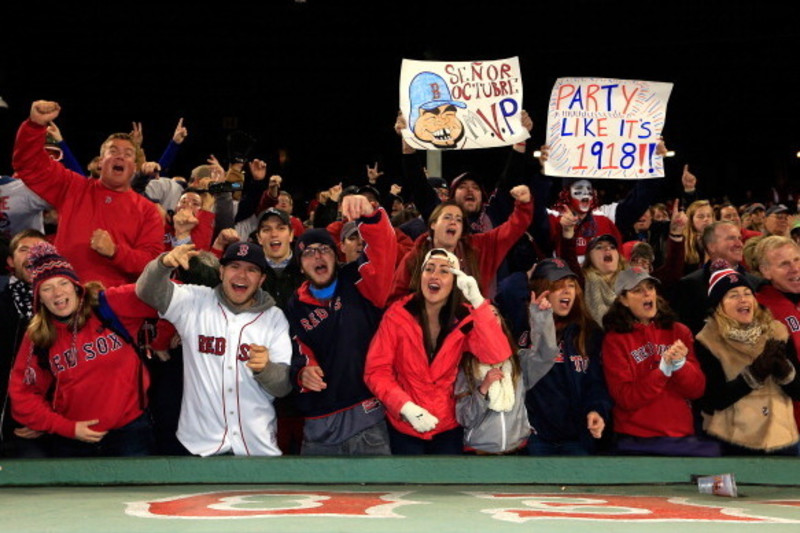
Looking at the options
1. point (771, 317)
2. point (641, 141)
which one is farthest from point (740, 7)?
point (771, 317)

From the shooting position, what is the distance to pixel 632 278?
643cm

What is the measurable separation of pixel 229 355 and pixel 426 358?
121cm

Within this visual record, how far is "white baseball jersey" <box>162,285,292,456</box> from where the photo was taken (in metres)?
6.01

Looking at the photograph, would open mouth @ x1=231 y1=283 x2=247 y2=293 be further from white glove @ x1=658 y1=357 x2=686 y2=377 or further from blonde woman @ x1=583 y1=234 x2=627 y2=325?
white glove @ x1=658 y1=357 x2=686 y2=377

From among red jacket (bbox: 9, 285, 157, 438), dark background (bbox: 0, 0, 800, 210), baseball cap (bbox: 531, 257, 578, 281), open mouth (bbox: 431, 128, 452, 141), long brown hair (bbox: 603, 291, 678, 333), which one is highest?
dark background (bbox: 0, 0, 800, 210)

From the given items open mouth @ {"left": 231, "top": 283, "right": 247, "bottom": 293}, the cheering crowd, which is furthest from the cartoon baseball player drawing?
open mouth @ {"left": 231, "top": 283, "right": 247, "bottom": 293}

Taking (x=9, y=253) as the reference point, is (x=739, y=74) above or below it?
above

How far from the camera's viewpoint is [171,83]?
20047 millimetres

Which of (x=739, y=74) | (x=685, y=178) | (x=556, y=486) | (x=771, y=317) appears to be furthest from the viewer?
(x=739, y=74)

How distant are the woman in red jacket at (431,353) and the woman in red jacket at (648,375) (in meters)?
0.88

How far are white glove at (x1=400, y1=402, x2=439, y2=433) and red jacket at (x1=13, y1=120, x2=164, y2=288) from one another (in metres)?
2.26

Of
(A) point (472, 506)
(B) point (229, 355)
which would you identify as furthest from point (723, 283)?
(B) point (229, 355)

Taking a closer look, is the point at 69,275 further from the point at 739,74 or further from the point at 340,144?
the point at 739,74

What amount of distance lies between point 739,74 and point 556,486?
21.1 metres
